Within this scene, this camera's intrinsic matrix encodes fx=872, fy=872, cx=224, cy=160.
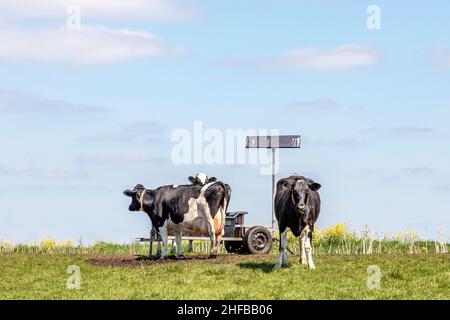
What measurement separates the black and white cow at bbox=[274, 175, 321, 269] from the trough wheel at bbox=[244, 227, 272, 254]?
281 inches

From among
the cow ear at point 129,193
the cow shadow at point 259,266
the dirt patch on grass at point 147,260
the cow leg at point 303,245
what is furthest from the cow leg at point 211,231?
the cow leg at point 303,245

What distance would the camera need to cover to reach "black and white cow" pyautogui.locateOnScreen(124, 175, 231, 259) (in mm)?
29781

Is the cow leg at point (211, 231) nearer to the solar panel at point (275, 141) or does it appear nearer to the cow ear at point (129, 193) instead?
the cow ear at point (129, 193)

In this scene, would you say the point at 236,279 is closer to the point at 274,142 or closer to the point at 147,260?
the point at 147,260

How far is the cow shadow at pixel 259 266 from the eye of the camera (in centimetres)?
2434

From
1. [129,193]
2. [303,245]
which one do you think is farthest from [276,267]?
[129,193]

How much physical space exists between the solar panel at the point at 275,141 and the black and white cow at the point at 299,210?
1051 centimetres

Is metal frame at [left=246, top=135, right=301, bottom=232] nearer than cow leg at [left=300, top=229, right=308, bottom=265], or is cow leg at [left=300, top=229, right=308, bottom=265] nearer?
cow leg at [left=300, top=229, right=308, bottom=265]

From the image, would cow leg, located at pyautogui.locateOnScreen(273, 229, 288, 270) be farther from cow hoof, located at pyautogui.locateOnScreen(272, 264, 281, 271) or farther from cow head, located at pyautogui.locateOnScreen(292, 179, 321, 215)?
cow head, located at pyautogui.locateOnScreen(292, 179, 321, 215)

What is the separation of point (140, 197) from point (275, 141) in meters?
6.96

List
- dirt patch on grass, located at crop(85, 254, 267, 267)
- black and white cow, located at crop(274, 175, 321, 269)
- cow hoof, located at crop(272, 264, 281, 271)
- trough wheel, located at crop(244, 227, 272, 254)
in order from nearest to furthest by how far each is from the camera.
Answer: black and white cow, located at crop(274, 175, 321, 269)
cow hoof, located at crop(272, 264, 281, 271)
dirt patch on grass, located at crop(85, 254, 267, 267)
trough wheel, located at crop(244, 227, 272, 254)

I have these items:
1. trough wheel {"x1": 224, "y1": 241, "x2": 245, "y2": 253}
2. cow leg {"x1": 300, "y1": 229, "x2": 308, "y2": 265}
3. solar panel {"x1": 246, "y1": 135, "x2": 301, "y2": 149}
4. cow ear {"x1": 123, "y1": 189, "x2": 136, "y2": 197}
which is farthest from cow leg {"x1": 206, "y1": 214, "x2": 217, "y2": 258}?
solar panel {"x1": 246, "y1": 135, "x2": 301, "y2": 149}

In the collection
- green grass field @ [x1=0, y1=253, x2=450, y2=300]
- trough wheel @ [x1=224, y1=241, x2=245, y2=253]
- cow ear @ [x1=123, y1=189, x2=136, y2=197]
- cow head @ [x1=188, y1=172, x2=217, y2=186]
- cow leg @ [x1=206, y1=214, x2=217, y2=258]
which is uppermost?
cow head @ [x1=188, y1=172, x2=217, y2=186]
